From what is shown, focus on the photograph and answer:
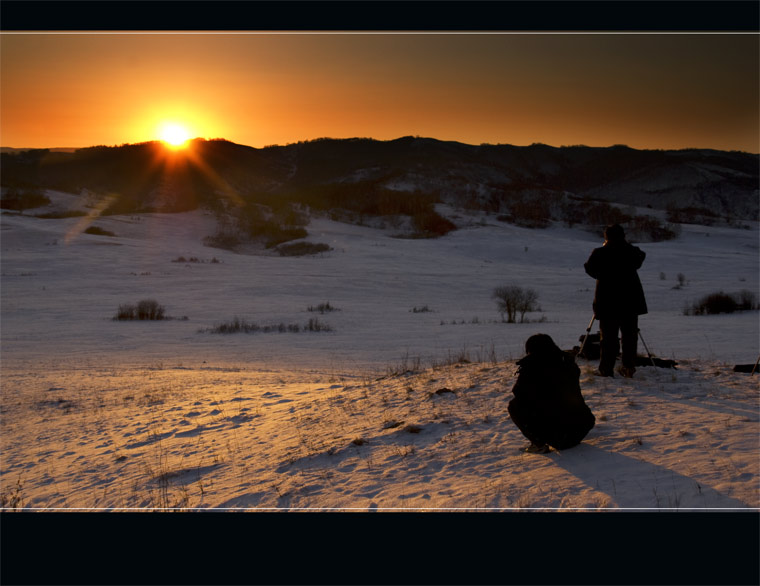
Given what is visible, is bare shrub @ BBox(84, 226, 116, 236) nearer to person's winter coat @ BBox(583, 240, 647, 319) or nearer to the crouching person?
person's winter coat @ BBox(583, 240, 647, 319)

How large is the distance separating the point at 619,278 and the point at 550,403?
10.7ft

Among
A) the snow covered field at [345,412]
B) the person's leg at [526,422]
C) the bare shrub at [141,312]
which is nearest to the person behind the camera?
the snow covered field at [345,412]

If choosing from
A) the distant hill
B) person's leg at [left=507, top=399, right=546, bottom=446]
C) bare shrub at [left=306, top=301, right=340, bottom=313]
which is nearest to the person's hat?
person's leg at [left=507, top=399, right=546, bottom=446]

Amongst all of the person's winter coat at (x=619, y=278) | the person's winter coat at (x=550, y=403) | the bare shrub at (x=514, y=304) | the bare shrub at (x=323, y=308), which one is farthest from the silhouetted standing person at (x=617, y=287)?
the bare shrub at (x=323, y=308)

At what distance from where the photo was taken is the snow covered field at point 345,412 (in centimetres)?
558

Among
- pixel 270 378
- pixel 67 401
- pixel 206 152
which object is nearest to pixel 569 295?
pixel 270 378

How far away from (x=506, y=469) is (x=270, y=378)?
8.03 metres

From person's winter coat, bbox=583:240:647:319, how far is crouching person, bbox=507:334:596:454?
2745 millimetres

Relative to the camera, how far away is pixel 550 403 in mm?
5840

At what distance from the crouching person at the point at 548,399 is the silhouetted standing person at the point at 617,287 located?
2.68 meters

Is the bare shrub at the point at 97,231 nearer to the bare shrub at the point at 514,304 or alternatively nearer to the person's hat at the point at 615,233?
the bare shrub at the point at 514,304

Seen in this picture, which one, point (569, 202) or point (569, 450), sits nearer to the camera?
point (569, 450)

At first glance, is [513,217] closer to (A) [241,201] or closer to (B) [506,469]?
(A) [241,201]

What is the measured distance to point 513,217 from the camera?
7881 cm
